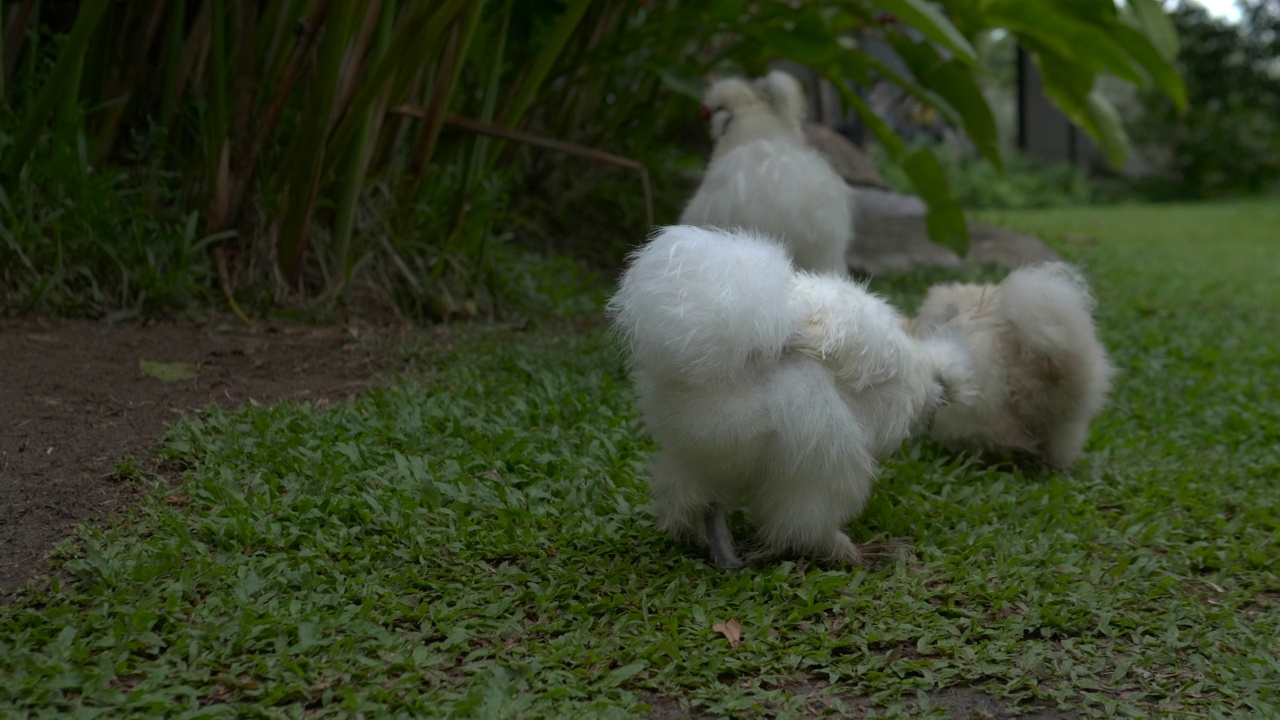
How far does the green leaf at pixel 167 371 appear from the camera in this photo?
166 inches

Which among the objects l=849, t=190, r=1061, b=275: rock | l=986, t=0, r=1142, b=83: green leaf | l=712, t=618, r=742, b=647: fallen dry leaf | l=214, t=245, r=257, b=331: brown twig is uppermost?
l=986, t=0, r=1142, b=83: green leaf

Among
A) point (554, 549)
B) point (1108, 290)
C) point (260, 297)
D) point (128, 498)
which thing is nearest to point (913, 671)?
point (554, 549)

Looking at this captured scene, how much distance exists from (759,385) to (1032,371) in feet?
5.18

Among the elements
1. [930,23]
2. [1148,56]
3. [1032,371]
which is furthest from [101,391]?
[1148,56]

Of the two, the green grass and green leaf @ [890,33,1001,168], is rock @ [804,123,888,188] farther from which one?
the green grass

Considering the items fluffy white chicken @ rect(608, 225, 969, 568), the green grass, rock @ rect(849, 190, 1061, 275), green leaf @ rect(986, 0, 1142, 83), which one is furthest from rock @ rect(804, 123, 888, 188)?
fluffy white chicken @ rect(608, 225, 969, 568)

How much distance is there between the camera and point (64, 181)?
4.77 meters

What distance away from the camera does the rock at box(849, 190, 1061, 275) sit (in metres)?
7.96

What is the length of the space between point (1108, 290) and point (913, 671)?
542 centimetres

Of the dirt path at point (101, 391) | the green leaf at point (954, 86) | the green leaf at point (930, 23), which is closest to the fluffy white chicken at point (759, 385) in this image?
the dirt path at point (101, 391)

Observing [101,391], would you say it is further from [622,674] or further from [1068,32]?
[1068,32]

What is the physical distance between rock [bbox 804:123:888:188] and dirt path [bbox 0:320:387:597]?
5.49 metres

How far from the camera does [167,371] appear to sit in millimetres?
4262

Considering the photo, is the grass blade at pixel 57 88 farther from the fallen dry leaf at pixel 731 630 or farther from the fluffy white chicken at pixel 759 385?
the fallen dry leaf at pixel 731 630
